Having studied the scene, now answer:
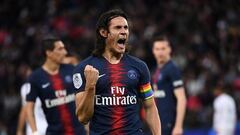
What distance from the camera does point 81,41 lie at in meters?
19.2

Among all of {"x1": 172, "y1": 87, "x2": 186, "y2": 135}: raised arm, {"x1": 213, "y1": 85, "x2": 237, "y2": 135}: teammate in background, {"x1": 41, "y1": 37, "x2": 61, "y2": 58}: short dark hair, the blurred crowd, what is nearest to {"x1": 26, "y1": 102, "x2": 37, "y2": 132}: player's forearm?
{"x1": 41, "y1": 37, "x2": 61, "y2": 58}: short dark hair

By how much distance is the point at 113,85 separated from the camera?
6289mm

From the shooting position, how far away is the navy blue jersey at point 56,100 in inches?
359

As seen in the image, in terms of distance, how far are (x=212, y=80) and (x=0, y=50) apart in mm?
6752

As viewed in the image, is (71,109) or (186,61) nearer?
(71,109)

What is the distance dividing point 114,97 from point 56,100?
9.93 ft

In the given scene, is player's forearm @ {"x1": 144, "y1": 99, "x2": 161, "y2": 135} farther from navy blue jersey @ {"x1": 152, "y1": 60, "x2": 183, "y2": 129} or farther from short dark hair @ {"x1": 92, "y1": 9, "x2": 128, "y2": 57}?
navy blue jersey @ {"x1": 152, "y1": 60, "x2": 183, "y2": 129}

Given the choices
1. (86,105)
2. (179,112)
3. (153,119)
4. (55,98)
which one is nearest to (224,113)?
(179,112)

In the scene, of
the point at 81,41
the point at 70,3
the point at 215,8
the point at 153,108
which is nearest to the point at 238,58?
the point at 215,8

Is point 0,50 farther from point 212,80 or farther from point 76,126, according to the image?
point 76,126

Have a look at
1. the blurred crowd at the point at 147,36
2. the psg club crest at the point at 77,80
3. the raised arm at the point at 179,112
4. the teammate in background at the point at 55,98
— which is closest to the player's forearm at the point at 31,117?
the teammate in background at the point at 55,98

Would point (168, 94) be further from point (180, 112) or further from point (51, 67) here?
point (51, 67)

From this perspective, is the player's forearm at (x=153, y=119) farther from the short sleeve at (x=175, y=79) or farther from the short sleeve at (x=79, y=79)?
the short sleeve at (x=175, y=79)

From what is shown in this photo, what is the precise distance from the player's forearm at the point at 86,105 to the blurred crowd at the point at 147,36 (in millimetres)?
9872
